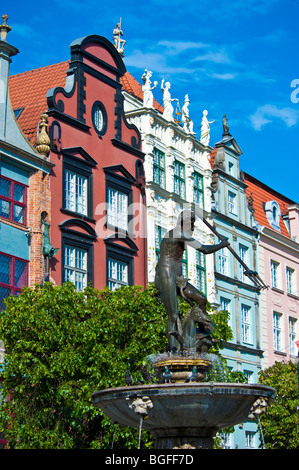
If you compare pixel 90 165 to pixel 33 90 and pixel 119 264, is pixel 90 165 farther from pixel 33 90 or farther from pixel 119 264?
pixel 33 90

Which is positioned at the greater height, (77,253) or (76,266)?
(77,253)

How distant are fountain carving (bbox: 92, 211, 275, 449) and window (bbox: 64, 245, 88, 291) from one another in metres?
14.7

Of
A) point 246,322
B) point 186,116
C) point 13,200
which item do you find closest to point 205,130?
point 186,116

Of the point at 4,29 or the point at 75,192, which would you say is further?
the point at 75,192

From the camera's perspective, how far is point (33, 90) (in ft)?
123

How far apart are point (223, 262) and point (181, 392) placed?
29.2 meters

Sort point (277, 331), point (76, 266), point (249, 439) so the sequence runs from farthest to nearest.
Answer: point (277, 331) < point (249, 439) < point (76, 266)

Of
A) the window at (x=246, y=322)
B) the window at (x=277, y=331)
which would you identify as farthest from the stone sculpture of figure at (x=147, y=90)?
the window at (x=277, y=331)

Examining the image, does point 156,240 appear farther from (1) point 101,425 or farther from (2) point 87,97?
(1) point 101,425

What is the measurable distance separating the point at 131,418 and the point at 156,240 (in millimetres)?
21410

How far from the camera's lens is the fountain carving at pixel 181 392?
50.3 feet

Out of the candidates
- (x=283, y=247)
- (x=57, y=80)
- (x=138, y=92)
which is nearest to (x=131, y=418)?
(x=57, y=80)

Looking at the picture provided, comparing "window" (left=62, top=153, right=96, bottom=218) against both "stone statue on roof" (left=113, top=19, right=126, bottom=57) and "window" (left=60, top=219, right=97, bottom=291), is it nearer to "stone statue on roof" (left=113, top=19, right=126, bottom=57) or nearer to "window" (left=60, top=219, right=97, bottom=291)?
"window" (left=60, top=219, right=97, bottom=291)

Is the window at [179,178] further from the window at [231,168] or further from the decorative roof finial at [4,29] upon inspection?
the decorative roof finial at [4,29]
